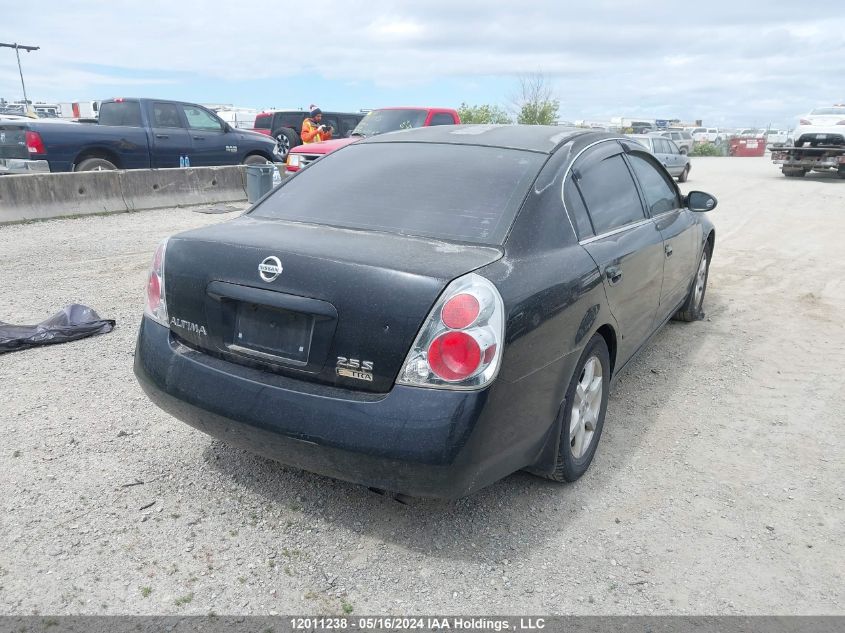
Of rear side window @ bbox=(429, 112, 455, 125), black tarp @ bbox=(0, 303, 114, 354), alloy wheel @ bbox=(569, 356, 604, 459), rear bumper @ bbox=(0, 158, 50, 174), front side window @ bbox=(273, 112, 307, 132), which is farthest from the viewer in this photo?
front side window @ bbox=(273, 112, 307, 132)

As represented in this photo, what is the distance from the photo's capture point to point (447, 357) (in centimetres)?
254

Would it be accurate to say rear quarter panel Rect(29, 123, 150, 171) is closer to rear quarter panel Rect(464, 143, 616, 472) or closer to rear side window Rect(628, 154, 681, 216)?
rear side window Rect(628, 154, 681, 216)

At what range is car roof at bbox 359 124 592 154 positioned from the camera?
3680 millimetres

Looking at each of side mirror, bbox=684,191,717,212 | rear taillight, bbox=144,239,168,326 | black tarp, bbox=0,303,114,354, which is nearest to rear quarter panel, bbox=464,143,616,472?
rear taillight, bbox=144,239,168,326

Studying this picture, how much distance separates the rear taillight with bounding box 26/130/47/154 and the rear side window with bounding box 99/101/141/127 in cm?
177

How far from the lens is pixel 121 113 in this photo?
41.7 feet

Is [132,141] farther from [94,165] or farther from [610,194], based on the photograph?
[610,194]

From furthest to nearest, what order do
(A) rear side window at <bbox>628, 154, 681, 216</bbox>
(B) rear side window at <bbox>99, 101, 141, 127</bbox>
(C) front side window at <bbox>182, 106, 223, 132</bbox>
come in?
(C) front side window at <bbox>182, 106, 223, 132</bbox>, (B) rear side window at <bbox>99, 101, 141, 127</bbox>, (A) rear side window at <bbox>628, 154, 681, 216</bbox>

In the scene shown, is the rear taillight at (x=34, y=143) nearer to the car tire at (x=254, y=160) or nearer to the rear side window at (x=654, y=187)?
the car tire at (x=254, y=160)

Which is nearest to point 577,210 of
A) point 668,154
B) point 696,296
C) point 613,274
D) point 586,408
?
point 613,274

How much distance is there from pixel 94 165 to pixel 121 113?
1.41 meters

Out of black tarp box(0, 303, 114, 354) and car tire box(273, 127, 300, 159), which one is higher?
car tire box(273, 127, 300, 159)

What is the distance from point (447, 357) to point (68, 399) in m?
2.75

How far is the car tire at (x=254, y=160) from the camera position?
48.2ft
